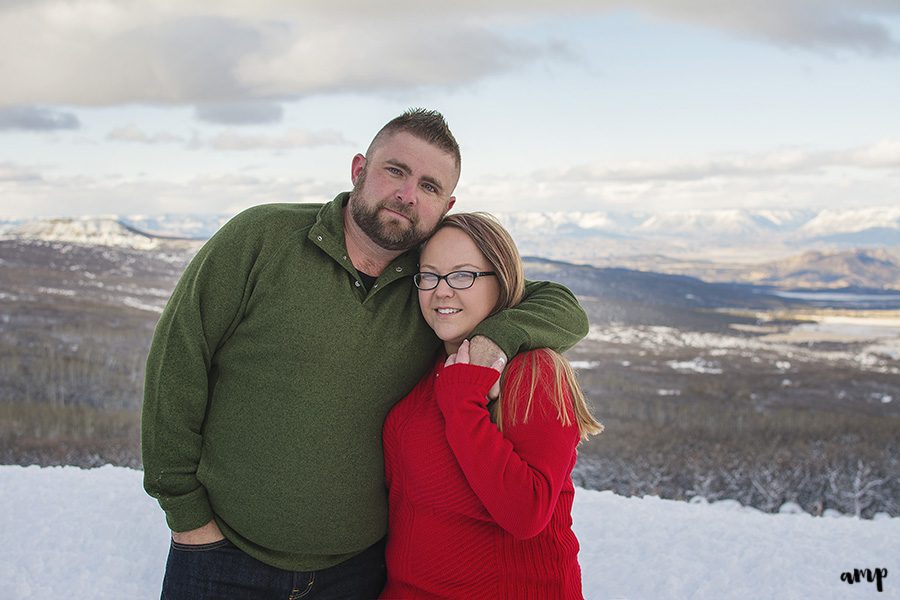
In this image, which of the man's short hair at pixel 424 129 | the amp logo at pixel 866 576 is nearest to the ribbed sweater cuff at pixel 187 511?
the man's short hair at pixel 424 129

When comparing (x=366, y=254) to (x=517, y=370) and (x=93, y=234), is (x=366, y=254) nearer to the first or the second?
(x=517, y=370)

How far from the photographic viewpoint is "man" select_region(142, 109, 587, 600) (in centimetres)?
273

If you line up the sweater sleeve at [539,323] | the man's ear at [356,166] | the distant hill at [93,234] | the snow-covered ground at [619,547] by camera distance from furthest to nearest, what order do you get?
the distant hill at [93,234] → the snow-covered ground at [619,547] → the man's ear at [356,166] → the sweater sleeve at [539,323]

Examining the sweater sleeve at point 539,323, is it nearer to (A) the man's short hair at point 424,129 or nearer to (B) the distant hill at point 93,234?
(A) the man's short hair at point 424,129

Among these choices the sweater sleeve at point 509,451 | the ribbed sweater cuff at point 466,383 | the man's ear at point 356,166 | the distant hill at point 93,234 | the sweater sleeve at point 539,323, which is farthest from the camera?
the distant hill at point 93,234

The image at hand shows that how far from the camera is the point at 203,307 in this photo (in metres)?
2.73

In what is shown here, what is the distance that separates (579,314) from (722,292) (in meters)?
91.1

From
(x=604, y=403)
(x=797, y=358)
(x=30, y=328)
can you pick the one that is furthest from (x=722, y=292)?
(x=30, y=328)

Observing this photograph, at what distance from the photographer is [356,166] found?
3.06 m

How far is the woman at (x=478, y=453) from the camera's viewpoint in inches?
91.8

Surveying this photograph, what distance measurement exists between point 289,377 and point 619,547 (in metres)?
3.12

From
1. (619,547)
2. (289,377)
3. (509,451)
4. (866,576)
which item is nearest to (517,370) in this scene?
(509,451)

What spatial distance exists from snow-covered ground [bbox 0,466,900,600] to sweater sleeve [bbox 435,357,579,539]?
2472mm

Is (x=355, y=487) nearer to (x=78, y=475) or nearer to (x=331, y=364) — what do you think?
(x=331, y=364)
